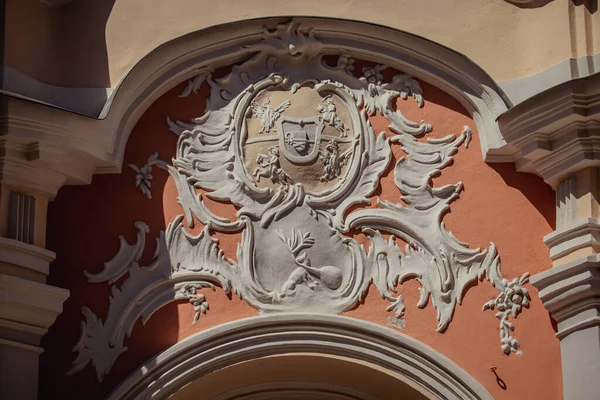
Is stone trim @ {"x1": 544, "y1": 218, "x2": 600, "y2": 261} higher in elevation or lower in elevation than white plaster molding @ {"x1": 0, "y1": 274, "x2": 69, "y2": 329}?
higher

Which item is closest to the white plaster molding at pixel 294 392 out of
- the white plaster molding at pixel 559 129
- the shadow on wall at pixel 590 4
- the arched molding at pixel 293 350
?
the arched molding at pixel 293 350

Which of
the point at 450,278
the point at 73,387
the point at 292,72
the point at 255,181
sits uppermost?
the point at 292,72

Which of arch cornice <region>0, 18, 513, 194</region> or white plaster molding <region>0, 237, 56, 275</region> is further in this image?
arch cornice <region>0, 18, 513, 194</region>

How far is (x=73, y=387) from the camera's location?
365 inches

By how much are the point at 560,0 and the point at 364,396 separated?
264 centimetres

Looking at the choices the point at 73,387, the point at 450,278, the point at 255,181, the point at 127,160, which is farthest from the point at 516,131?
the point at 73,387

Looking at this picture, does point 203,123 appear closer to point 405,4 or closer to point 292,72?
point 292,72

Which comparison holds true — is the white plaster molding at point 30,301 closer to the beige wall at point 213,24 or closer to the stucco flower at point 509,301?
the beige wall at point 213,24

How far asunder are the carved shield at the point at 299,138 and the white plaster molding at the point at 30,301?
1.55 meters

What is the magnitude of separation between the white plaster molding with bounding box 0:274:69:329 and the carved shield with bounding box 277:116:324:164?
1.55 metres

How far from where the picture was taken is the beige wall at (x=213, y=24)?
32.2 ft

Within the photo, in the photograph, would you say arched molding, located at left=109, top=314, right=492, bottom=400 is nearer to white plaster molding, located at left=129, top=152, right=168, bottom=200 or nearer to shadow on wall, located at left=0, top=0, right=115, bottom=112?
white plaster molding, located at left=129, top=152, right=168, bottom=200

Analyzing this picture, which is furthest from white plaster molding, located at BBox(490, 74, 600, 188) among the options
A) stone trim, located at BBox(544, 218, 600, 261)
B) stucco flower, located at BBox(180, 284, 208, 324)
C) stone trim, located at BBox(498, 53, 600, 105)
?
stucco flower, located at BBox(180, 284, 208, 324)

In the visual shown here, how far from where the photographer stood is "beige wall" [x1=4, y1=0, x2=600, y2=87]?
9.82 metres
